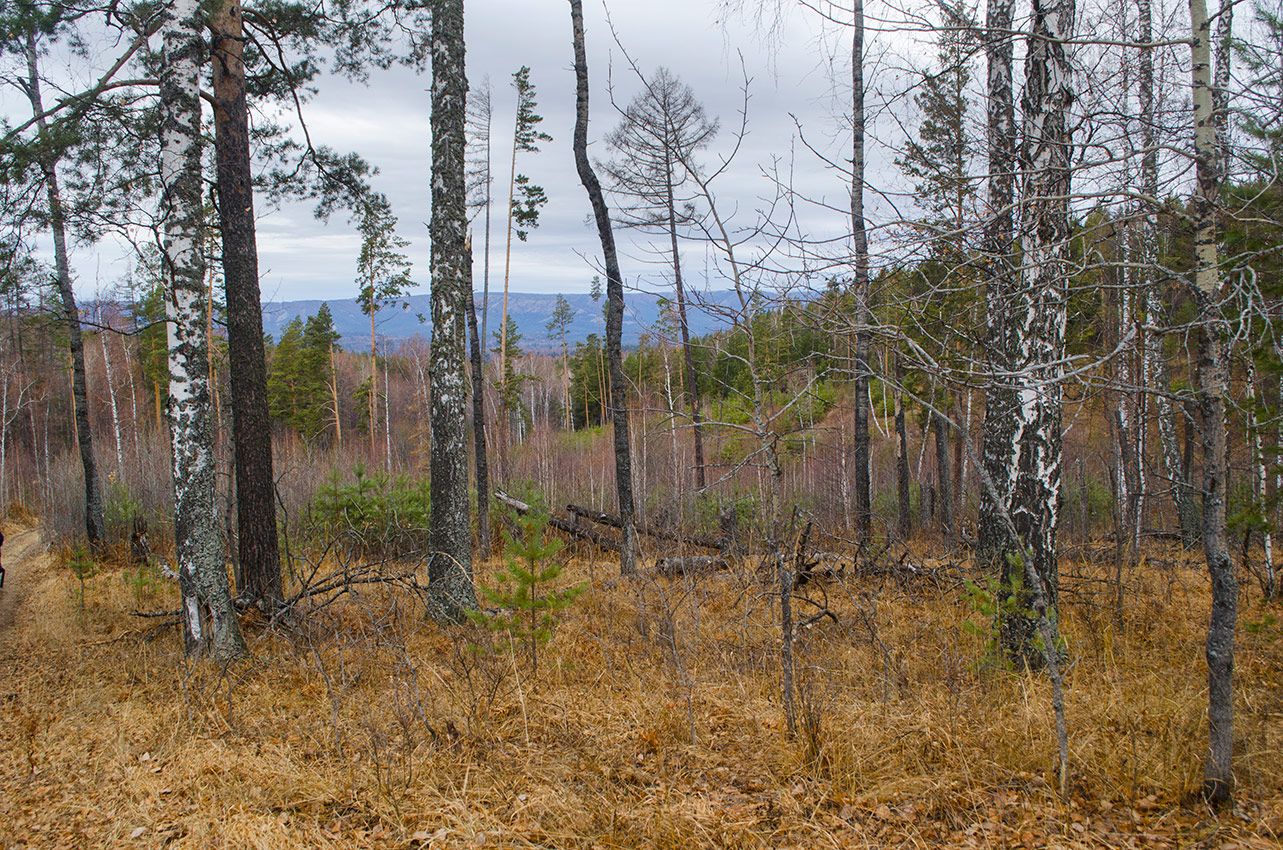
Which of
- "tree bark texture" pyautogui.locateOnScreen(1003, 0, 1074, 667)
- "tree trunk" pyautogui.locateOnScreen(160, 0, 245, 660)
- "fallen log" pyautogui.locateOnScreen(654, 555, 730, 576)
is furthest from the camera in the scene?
"fallen log" pyautogui.locateOnScreen(654, 555, 730, 576)

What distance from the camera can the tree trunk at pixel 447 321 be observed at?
642cm

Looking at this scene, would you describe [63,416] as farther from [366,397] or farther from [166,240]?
[166,240]

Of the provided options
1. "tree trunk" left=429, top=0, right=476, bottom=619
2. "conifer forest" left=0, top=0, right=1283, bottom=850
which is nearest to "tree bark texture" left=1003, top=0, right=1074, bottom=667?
"conifer forest" left=0, top=0, right=1283, bottom=850

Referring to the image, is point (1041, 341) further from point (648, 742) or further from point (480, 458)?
point (480, 458)

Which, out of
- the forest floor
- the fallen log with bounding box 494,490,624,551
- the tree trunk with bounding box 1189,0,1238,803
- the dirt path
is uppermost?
the tree trunk with bounding box 1189,0,1238,803

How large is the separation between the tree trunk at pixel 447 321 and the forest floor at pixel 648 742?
73cm

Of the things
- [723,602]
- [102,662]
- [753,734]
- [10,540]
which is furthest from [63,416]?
[753,734]

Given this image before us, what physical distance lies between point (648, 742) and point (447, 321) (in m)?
4.24

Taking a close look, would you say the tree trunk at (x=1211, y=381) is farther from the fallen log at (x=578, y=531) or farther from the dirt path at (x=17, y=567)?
the dirt path at (x=17, y=567)

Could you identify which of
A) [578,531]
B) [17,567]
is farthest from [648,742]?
[17,567]

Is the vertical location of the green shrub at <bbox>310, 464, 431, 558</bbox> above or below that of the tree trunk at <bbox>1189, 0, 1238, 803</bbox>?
below

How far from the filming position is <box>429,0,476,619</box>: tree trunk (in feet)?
21.1

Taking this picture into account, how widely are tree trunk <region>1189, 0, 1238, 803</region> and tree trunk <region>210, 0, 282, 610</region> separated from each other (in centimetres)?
663

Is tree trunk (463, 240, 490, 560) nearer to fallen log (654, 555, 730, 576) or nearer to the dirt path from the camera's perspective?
fallen log (654, 555, 730, 576)
